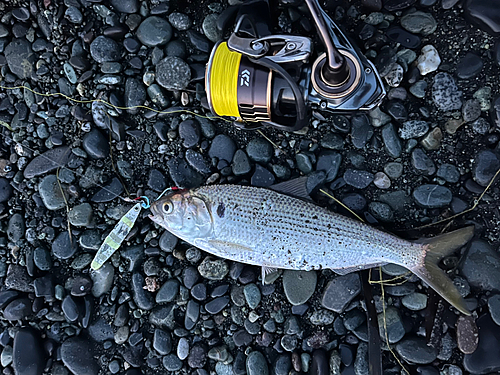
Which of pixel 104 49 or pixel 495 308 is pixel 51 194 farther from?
pixel 495 308

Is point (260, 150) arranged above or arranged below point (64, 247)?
above

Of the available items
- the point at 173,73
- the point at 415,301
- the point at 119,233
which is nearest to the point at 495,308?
the point at 415,301

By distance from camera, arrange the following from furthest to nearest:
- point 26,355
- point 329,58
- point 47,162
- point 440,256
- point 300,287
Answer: point 47,162
point 26,355
point 300,287
point 440,256
point 329,58

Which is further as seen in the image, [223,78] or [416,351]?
[416,351]

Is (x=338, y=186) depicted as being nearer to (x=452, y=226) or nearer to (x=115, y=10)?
(x=452, y=226)

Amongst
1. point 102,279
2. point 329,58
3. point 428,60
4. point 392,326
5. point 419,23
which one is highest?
point 419,23

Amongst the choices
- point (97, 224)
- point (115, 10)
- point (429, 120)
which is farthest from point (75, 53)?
point (429, 120)
